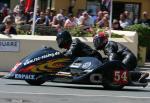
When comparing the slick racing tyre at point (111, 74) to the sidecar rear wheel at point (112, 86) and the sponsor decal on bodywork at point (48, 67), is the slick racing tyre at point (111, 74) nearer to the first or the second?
the sidecar rear wheel at point (112, 86)

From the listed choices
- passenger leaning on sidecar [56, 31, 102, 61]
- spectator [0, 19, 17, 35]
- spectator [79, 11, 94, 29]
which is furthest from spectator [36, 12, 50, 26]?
passenger leaning on sidecar [56, 31, 102, 61]

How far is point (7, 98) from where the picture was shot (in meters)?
13.2

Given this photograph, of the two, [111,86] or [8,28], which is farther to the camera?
[8,28]

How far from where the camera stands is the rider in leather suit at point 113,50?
16453mm

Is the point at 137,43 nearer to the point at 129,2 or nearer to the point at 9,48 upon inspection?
the point at 9,48

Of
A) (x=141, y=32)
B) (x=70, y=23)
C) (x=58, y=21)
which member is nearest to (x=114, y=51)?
(x=70, y=23)

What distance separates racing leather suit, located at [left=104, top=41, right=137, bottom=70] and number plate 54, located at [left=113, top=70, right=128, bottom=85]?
0.33m

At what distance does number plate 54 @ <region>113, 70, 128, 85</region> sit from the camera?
53.8 feet

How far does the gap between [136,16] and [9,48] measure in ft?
37.9

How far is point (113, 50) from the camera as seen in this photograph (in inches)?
647

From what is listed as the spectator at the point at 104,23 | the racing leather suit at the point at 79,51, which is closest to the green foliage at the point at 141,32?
the spectator at the point at 104,23

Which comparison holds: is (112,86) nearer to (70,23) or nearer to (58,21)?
(70,23)

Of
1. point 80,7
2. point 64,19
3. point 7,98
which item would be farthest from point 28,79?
point 80,7

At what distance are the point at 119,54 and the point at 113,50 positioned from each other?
47 cm
